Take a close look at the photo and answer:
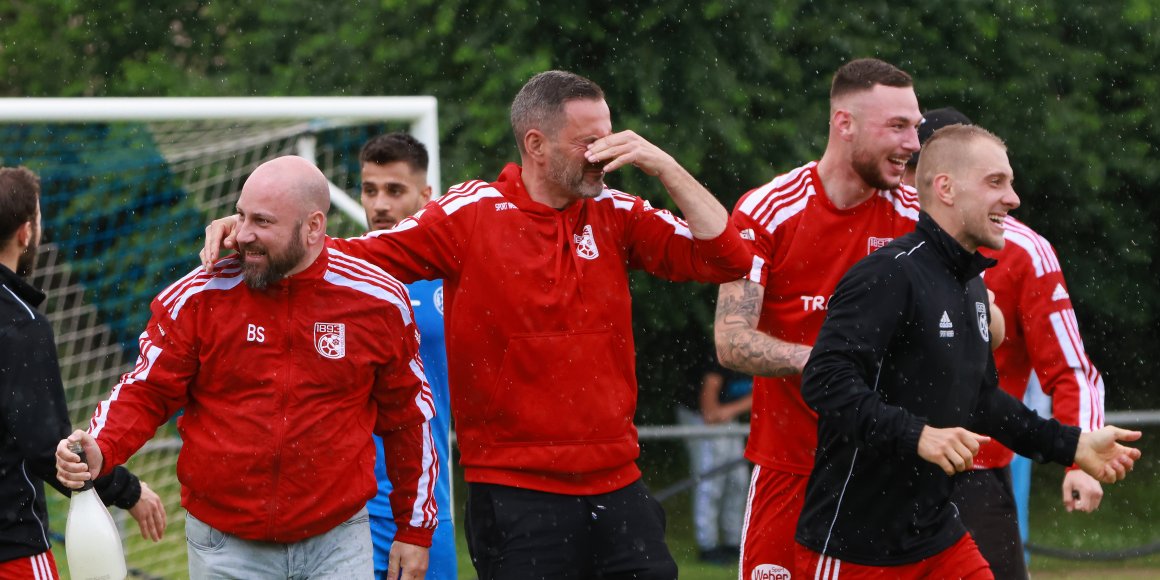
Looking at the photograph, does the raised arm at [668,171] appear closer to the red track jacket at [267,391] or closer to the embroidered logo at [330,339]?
the red track jacket at [267,391]

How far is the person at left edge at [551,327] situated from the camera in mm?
5219

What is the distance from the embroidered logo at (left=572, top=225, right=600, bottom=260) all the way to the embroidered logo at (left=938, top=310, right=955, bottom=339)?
122cm

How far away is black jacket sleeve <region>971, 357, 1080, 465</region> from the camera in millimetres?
5285

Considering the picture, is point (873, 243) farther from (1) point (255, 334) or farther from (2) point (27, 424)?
(2) point (27, 424)

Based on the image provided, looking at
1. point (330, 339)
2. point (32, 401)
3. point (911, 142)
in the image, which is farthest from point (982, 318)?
point (32, 401)

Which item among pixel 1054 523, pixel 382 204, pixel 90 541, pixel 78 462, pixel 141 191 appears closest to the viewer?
pixel 78 462

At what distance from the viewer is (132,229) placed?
11922 mm

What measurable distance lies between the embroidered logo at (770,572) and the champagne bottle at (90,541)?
2482 millimetres

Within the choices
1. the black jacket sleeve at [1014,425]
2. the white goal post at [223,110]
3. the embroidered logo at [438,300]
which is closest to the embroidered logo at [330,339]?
the embroidered logo at [438,300]

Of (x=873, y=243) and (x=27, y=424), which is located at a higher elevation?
(x=873, y=243)

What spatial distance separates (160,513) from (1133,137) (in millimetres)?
11551

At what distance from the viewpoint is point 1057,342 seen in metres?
6.12

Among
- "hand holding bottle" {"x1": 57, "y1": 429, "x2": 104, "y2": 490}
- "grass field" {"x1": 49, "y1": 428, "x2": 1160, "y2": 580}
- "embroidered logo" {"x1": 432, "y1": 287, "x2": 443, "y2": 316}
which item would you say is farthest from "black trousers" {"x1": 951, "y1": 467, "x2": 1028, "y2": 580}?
"grass field" {"x1": 49, "y1": 428, "x2": 1160, "y2": 580}

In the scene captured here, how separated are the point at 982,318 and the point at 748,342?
94 cm
